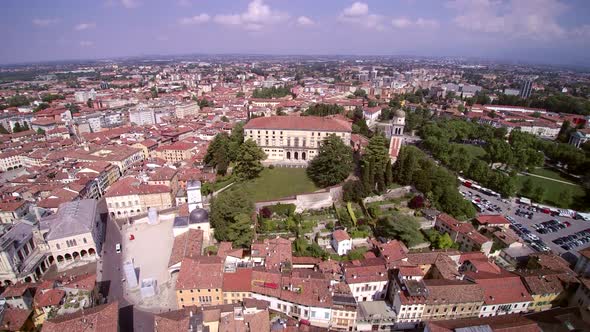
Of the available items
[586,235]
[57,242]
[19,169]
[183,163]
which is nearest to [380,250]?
[586,235]

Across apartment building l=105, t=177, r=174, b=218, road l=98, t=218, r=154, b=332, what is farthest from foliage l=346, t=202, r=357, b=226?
apartment building l=105, t=177, r=174, b=218


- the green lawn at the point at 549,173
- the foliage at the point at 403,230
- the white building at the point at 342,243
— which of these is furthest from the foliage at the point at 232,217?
the green lawn at the point at 549,173

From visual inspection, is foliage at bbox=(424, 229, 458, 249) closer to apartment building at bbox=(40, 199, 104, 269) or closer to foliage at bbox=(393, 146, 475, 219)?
foliage at bbox=(393, 146, 475, 219)

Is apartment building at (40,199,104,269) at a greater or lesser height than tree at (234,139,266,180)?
lesser

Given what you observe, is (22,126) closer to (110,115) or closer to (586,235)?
(110,115)

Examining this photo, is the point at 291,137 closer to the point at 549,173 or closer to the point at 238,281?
the point at 238,281

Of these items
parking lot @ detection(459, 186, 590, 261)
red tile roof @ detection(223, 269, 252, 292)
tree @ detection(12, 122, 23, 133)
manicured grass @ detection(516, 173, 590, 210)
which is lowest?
parking lot @ detection(459, 186, 590, 261)

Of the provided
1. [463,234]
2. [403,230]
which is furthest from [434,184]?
[403,230]
